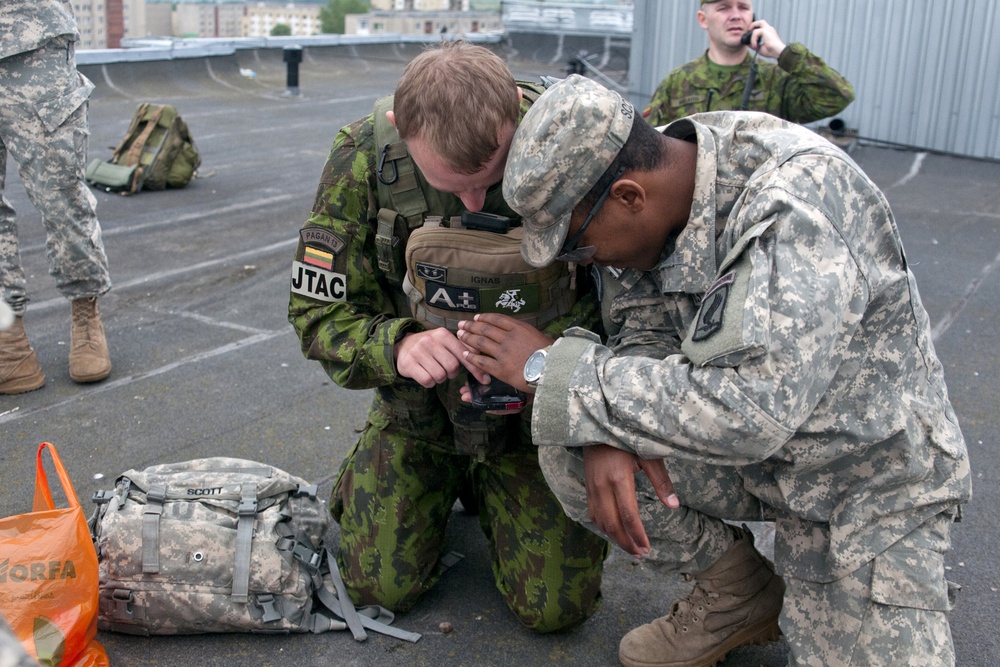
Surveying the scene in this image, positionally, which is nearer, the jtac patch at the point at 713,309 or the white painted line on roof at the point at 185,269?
the jtac patch at the point at 713,309

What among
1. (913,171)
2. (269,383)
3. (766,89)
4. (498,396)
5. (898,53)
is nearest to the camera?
(498,396)

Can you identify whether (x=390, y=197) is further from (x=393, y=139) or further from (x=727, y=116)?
(x=727, y=116)

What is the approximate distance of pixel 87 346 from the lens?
3.94 m

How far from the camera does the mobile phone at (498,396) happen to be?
220cm

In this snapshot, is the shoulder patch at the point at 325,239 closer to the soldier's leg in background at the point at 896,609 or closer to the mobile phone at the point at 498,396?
the mobile phone at the point at 498,396

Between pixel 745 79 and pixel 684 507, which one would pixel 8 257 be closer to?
pixel 684 507

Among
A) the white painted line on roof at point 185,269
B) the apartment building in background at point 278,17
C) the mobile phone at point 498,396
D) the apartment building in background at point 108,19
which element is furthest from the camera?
the apartment building in background at point 278,17

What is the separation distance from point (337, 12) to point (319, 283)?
332ft

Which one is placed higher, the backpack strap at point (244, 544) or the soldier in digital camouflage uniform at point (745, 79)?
the soldier in digital camouflage uniform at point (745, 79)

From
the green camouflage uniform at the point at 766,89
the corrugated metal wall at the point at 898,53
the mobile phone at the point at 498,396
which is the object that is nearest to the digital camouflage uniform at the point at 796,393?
the mobile phone at the point at 498,396

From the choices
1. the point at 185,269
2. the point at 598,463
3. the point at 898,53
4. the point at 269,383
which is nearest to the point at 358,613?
the point at 598,463

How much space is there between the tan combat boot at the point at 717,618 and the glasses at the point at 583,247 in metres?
0.85

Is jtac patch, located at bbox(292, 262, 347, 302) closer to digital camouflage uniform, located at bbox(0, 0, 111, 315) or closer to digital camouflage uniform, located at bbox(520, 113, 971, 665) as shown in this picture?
digital camouflage uniform, located at bbox(520, 113, 971, 665)

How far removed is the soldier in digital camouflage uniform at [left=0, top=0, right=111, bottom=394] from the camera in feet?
12.0
